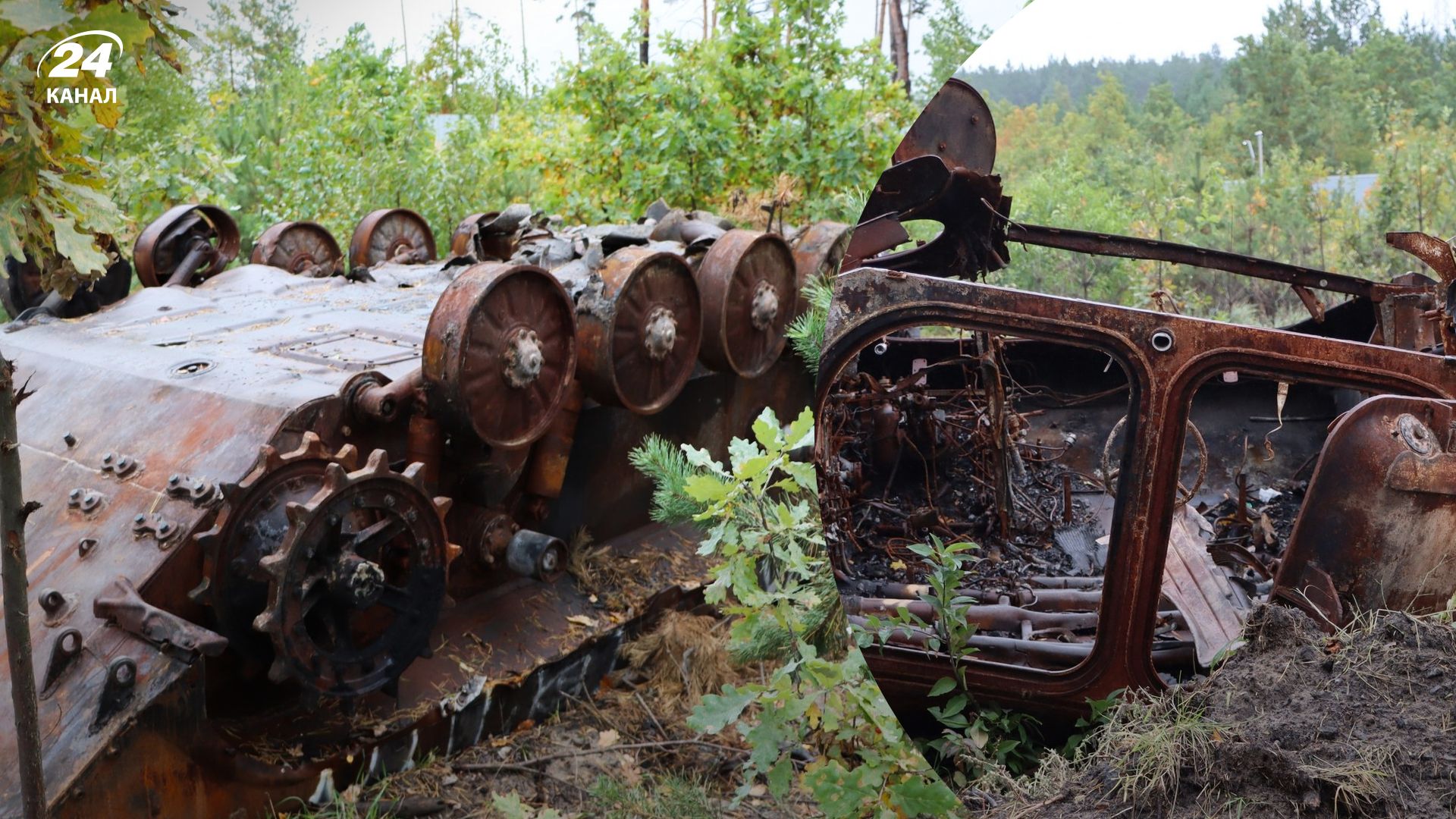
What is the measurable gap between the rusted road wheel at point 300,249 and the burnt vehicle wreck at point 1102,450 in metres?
5.56

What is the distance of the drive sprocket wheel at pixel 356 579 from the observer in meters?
3.34

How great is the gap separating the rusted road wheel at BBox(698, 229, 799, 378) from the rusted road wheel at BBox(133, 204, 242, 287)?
2821 millimetres

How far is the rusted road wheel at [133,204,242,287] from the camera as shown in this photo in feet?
19.5

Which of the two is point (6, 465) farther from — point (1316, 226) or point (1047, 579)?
point (1316, 226)


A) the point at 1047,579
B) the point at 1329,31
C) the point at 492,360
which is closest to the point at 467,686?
the point at 492,360

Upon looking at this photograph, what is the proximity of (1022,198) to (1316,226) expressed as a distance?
0.27 meters

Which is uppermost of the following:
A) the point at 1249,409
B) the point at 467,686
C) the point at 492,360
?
the point at 1249,409

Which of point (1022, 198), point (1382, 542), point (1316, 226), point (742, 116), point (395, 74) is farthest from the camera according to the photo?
point (395, 74)

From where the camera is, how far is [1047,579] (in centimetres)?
112

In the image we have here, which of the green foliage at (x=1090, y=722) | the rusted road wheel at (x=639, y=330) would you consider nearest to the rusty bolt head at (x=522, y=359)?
the rusted road wheel at (x=639, y=330)

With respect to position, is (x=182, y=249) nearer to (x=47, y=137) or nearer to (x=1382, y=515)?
(x=47, y=137)

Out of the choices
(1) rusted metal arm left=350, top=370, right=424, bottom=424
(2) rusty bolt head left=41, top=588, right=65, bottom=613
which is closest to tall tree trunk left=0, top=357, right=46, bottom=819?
(2) rusty bolt head left=41, top=588, right=65, bottom=613

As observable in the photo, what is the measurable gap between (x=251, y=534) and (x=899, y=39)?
2.64m

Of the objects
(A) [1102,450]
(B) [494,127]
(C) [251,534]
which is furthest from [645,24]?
(A) [1102,450]
